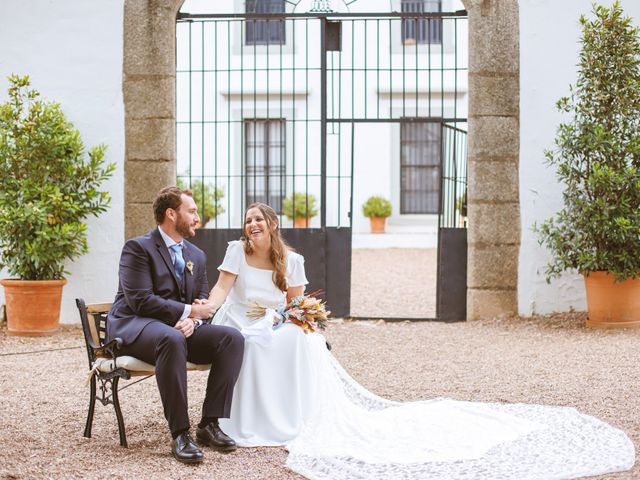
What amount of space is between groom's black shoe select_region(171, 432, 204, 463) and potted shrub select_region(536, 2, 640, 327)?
461 cm

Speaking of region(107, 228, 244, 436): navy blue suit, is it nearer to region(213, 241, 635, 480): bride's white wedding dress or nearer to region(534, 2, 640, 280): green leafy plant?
region(213, 241, 635, 480): bride's white wedding dress

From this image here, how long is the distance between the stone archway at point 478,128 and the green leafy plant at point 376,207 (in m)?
8.64

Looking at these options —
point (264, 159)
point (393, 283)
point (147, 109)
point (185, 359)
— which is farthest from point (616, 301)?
point (264, 159)

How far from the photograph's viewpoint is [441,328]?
26.3ft

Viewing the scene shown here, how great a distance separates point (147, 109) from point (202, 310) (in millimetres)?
4324

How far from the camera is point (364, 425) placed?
13.8 ft

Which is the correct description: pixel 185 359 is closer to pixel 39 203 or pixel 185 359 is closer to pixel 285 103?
pixel 39 203

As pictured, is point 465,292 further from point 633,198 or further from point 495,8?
point 495,8

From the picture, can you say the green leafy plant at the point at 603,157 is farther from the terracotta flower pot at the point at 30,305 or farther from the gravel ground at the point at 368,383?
the terracotta flower pot at the point at 30,305

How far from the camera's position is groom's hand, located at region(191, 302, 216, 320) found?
164 inches

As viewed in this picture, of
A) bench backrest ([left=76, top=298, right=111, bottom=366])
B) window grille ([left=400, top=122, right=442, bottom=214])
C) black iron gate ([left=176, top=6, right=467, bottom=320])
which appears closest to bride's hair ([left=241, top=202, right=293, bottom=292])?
bench backrest ([left=76, top=298, right=111, bottom=366])

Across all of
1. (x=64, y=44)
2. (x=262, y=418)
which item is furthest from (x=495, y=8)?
(x=262, y=418)

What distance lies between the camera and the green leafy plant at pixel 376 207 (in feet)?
55.0

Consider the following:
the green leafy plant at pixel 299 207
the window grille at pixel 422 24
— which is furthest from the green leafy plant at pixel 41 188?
the window grille at pixel 422 24
